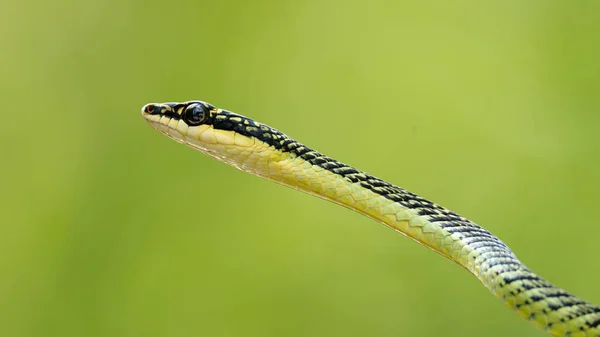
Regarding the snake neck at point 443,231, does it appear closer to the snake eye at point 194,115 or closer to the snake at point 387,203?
the snake at point 387,203

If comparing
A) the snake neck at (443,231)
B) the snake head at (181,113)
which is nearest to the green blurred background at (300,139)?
the snake neck at (443,231)

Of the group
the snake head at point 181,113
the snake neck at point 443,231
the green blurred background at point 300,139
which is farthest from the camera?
the green blurred background at point 300,139

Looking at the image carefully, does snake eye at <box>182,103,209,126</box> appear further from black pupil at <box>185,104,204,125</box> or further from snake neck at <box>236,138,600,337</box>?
snake neck at <box>236,138,600,337</box>

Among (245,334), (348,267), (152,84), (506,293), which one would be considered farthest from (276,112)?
(506,293)

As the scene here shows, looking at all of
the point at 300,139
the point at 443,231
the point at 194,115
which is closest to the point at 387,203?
the point at 443,231

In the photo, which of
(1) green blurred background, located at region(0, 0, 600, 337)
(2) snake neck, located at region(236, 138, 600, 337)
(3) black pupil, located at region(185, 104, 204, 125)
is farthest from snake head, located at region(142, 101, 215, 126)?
(1) green blurred background, located at region(0, 0, 600, 337)

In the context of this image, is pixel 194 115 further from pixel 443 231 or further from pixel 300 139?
pixel 300 139

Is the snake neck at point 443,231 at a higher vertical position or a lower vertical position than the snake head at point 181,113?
lower
